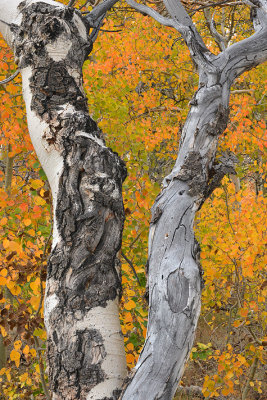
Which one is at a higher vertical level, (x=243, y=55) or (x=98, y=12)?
(x=98, y=12)

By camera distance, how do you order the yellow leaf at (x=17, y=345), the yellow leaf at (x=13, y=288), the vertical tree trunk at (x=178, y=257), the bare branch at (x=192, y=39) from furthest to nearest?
1. the yellow leaf at (x=17, y=345)
2. the yellow leaf at (x=13, y=288)
3. the bare branch at (x=192, y=39)
4. the vertical tree trunk at (x=178, y=257)

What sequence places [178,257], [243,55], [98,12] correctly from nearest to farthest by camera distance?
[178,257] → [243,55] → [98,12]

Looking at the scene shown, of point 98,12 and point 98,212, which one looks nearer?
point 98,212

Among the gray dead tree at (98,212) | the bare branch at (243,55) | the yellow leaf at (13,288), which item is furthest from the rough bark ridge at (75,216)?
the yellow leaf at (13,288)

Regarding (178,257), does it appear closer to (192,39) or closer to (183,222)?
(183,222)

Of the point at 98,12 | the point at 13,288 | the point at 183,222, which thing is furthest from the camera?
the point at 13,288

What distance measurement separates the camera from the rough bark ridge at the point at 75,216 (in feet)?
5.26

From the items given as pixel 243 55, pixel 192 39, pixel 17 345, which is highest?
pixel 192 39

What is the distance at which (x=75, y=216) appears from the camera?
178 centimetres

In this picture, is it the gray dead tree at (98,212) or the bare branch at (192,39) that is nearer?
the gray dead tree at (98,212)

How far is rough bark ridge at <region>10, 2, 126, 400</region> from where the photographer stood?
5.26 ft

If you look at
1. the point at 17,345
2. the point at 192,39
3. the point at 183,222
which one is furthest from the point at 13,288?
the point at 192,39

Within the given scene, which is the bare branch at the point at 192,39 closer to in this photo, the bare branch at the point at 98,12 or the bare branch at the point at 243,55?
the bare branch at the point at 243,55

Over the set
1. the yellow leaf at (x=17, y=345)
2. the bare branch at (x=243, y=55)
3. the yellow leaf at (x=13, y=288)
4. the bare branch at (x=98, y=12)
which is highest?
the bare branch at (x=98, y=12)
